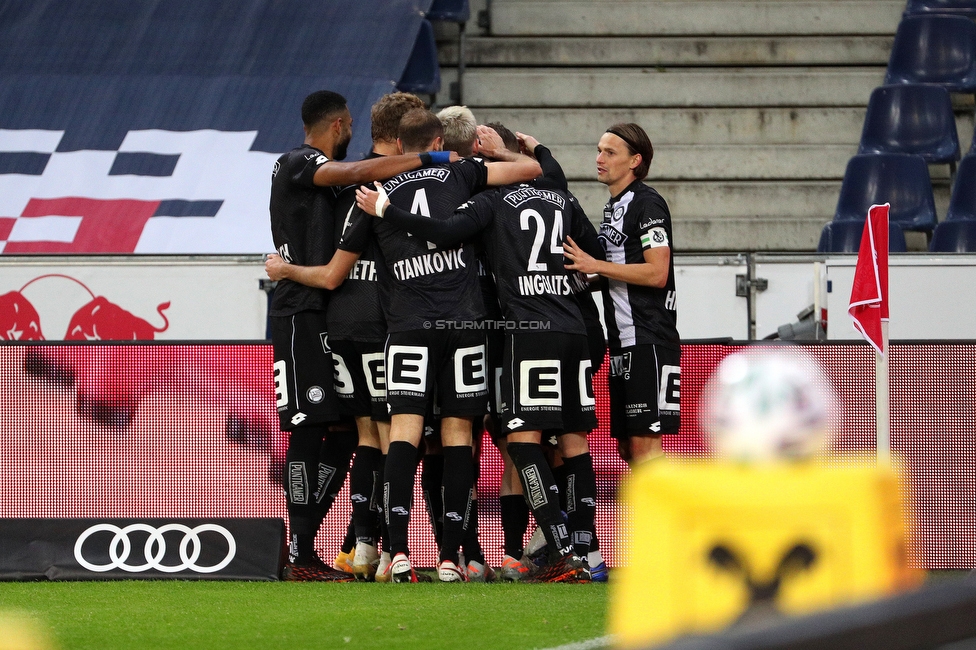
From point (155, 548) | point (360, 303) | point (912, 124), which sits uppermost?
point (912, 124)

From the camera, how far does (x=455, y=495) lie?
5914 millimetres

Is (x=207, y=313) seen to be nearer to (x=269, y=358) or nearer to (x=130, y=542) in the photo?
(x=269, y=358)

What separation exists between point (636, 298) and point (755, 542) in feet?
13.3

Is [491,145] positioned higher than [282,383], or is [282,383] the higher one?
[491,145]

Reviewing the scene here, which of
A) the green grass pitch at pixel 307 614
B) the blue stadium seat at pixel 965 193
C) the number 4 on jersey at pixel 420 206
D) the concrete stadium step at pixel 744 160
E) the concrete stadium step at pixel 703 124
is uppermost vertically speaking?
the concrete stadium step at pixel 703 124

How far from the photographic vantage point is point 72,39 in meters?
14.8

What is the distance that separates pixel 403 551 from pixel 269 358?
178 cm

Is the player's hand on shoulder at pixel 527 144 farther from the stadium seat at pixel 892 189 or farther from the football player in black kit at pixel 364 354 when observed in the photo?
the stadium seat at pixel 892 189

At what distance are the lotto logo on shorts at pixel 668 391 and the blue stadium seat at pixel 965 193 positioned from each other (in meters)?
7.41

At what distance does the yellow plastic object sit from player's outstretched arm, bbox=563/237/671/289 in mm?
3851

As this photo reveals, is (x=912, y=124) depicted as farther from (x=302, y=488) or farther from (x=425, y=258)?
(x=302, y=488)

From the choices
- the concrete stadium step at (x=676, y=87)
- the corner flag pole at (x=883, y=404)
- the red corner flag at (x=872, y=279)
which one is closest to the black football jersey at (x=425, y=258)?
the corner flag pole at (x=883, y=404)

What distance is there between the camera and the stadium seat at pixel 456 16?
1518 cm

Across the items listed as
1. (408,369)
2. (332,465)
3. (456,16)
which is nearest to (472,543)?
(332,465)
